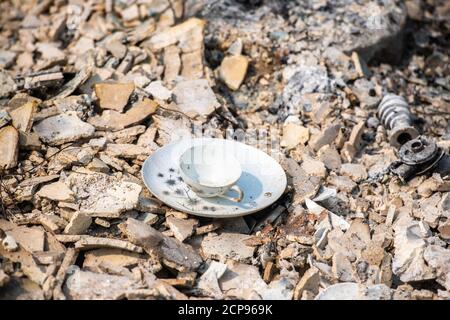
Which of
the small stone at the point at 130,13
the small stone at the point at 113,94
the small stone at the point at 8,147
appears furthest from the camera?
the small stone at the point at 130,13

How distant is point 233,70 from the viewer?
554 cm

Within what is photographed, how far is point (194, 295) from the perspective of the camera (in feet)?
10.9

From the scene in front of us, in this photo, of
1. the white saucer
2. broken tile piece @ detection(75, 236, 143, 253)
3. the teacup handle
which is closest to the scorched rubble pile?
broken tile piece @ detection(75, 236, 143, 253)

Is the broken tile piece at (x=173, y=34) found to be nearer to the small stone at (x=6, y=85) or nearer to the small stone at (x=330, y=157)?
Result: the small stone at (x=6, y=85)

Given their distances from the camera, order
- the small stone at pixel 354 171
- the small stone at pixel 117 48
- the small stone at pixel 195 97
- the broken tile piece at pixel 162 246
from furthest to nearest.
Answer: the small stone at pixel 117 48 → the small stone at pixel 195 97 → the small stone at pixel 354 171 → the broken tile piece at pixel 162 246

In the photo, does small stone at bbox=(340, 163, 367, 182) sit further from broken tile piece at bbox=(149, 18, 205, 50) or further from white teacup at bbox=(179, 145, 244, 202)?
broken tile piece at bbox=(149, 18, 205, 50)

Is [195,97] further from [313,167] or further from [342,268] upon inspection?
[342,268]

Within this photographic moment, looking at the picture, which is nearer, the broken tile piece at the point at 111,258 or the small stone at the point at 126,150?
the broken tile piece at the point at 111,258

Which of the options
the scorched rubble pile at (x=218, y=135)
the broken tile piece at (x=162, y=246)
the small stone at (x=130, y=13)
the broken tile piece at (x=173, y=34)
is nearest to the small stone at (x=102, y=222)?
the scorched rubble pile at (x=218, y=135)

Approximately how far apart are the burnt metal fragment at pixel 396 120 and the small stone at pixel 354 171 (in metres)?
0.50

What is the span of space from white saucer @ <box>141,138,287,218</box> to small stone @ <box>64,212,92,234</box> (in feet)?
1.66

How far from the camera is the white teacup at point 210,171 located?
363 centimetres

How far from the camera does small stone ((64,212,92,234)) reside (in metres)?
3.52

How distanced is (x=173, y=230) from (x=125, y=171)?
696 millimetres
